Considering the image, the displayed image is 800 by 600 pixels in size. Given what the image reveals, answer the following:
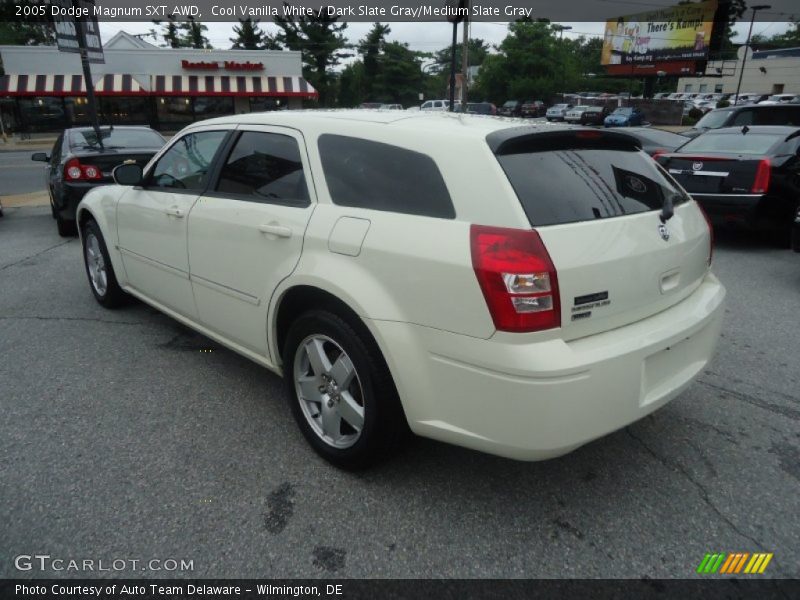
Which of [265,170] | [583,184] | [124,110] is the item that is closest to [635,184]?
[583,184]

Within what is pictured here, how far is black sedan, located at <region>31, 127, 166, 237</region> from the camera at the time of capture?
24.7 feet

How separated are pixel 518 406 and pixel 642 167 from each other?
5.01 feet

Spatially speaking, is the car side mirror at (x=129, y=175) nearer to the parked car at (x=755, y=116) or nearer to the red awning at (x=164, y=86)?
the parked car at (x=755, y=116)

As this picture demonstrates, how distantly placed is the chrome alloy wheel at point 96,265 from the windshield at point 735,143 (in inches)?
283

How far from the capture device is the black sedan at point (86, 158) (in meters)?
7.52

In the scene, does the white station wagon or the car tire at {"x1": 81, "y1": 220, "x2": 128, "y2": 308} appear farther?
the car tire at {"x1": 81, "y1": 220, "x2": 128, "y2": 308}

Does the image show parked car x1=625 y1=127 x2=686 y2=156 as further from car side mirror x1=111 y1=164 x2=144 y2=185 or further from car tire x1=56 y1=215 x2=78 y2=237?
car tire x1=56 y1=215 x2=78 y2=237

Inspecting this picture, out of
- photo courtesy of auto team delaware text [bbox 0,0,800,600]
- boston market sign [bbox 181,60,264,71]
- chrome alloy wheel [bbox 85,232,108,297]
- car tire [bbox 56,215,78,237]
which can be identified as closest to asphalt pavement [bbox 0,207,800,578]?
photo courtesy of auto team delaware text [bbox 0,0,800,600]

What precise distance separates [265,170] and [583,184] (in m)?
1.65

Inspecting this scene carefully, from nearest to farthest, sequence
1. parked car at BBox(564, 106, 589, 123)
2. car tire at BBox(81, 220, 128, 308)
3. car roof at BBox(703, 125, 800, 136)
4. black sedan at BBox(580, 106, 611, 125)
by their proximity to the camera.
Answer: car tire at BBox(81, 220, 128, 308)
car roof at BBox(703, 125, 800, 136)
black sedan at BBox(580, 106, 611, 125)
parked car at BBox(564, 106, 589, 123)

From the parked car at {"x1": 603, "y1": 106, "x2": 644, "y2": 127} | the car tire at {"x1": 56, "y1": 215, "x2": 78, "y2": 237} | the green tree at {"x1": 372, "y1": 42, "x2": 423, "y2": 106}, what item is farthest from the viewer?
the green tree at {"x1": 372, "y1": 42, "x2": 423, "y2": 106}

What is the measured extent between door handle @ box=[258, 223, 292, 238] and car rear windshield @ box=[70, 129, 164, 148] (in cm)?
647

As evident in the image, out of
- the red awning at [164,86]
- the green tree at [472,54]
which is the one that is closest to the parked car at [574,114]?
the red awning at [164,86]

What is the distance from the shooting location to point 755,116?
36.7 ft
